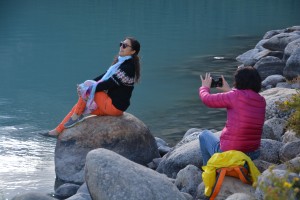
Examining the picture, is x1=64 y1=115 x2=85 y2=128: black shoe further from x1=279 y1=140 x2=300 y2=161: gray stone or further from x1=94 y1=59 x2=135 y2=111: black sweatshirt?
x1=279 y1=140 x2=300 y2=161: gray stone

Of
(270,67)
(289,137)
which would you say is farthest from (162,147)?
(270,67)

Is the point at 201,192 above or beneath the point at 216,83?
beneath

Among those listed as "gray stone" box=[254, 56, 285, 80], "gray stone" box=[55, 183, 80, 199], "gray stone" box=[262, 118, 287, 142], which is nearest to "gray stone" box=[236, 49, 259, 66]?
"gray stone" box=[254, 56, 285, 80]

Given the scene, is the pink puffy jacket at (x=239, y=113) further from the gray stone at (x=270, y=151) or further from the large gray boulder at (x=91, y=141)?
the large gray boulder at (x=91, y=141)

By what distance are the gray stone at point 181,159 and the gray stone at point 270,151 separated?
88 centimetres

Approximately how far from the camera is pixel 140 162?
10719 millimetres

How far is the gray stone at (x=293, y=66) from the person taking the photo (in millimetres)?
17562

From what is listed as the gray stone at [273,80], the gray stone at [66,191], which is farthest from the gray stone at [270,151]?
the gray stone at [273,80]

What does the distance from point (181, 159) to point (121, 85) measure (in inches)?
62.9

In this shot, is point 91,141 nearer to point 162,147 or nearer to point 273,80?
point 162,147

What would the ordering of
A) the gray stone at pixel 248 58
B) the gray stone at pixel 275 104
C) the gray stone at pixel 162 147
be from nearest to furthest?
the gray stone at pixel 275 104 → the gray stone at pixel 162 147 → the gray stone at pixel 248 58

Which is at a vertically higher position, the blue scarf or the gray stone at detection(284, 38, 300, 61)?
the blue scarf

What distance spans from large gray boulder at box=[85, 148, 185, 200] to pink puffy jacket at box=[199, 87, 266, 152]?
1.05 m

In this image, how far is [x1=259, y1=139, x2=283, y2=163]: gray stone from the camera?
8.80 metres
